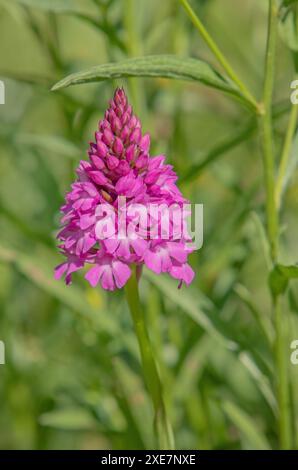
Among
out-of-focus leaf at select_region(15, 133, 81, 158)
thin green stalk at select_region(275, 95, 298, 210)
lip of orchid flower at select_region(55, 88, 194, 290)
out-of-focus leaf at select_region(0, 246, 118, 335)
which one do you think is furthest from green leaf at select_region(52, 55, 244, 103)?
out-of-focus leaf at select_region(0, 246, 118, 335)

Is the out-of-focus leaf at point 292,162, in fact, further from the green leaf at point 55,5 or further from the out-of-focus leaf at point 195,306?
the green leaf at point 55,5

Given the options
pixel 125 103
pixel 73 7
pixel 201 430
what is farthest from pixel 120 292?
pixel 125 103

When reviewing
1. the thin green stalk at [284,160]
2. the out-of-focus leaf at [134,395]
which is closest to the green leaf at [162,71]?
the thin green stalk at [284,160]

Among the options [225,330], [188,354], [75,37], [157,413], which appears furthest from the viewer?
[75,37]

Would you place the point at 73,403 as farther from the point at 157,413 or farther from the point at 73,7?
the point at 73,7

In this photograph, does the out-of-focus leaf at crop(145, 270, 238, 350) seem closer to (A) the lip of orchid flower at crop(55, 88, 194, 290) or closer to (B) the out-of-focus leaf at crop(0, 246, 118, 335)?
(B) the out-of-focus leaf at crop(0, 246, 118, 335)
